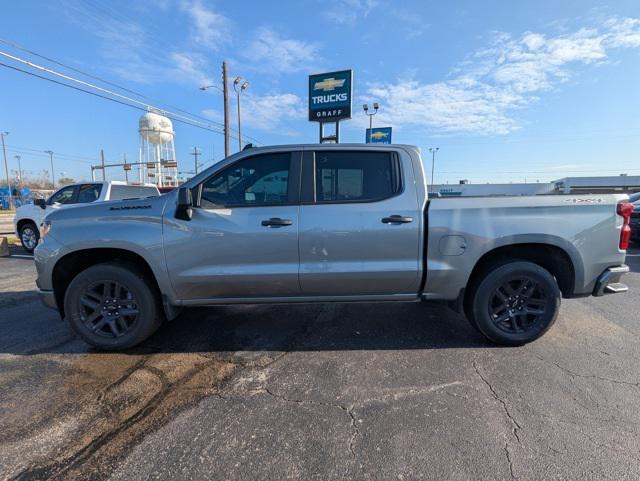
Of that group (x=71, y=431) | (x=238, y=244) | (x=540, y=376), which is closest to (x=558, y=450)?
(x=540, y=376)

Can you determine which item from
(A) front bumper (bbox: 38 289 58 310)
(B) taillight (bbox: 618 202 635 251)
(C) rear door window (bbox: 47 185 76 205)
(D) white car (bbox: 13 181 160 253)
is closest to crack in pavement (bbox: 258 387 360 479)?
(A) front bumper (bbox: 38 289 58 310)

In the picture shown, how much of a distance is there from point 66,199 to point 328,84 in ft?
53.4

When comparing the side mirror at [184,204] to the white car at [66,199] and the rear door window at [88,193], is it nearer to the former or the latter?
the white car at [66,199]

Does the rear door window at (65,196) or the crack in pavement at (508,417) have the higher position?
the rear door window at (65,196)

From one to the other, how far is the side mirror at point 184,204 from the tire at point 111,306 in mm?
793

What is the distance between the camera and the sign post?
21219 millimetres

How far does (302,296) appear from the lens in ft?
11.9

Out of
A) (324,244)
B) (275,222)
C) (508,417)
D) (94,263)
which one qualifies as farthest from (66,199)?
(508,417)

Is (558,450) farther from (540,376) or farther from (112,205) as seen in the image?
(112,205)

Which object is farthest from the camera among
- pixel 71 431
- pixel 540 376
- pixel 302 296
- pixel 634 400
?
pixel 302 296

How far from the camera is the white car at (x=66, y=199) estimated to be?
9.27 metres

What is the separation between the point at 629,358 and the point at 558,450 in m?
1.90

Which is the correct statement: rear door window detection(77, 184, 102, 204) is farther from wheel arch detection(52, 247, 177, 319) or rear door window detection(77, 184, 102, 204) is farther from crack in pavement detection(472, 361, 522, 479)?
crack in pavement detection(472, 361, 522, 479)

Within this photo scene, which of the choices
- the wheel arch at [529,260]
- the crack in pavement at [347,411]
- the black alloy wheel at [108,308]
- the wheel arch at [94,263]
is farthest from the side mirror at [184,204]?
the wheel arch at [529,260]
